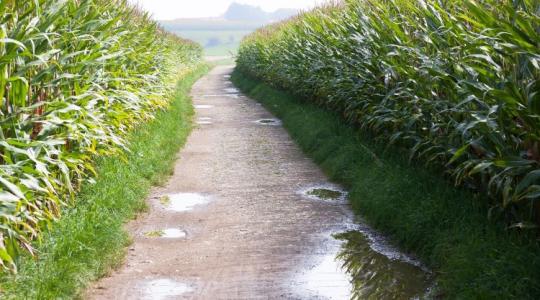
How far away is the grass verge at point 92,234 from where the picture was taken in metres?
Answer: 4.38

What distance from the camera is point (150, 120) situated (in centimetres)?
1085

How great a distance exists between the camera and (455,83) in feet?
17.2

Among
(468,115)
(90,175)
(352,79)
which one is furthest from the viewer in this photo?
(352,79)

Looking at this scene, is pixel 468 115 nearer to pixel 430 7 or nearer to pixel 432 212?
pixel 432 212

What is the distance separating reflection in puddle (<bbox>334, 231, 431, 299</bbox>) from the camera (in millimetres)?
4840

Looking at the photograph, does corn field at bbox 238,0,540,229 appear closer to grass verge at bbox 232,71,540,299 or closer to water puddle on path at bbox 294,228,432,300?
grass verge at bbox 232,71,540,299

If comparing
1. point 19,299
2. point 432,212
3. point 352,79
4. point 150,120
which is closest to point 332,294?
point 432,212

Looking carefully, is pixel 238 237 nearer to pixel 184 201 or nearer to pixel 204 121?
pixel 184 201

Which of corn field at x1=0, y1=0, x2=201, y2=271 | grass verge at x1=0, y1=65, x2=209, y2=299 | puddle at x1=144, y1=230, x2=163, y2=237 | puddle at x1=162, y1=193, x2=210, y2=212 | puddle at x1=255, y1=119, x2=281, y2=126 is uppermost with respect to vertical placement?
corn field at x1=0, y1=0, x2=201, y2=271

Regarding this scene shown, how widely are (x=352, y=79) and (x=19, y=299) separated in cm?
576

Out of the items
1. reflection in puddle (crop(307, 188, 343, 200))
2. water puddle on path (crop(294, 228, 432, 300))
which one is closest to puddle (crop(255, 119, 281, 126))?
reflection in puddle (crop(307, 188, 343, 200))

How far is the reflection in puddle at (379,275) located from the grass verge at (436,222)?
166mm

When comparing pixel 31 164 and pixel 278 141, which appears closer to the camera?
pixel 31 164

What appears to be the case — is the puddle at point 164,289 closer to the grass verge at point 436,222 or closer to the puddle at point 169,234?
the puddle at point 169,234
